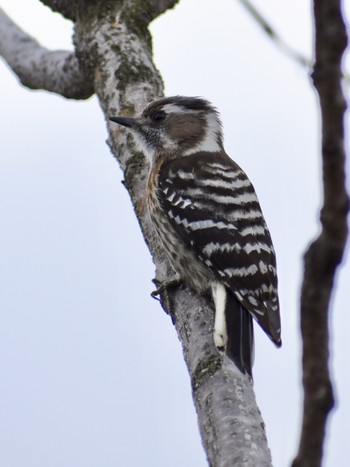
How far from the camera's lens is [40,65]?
6.23 meters

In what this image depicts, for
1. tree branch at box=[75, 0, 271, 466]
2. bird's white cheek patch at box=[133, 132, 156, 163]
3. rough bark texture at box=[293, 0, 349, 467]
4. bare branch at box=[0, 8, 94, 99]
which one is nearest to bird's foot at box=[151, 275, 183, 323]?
tree branch at box=[75, 0, 271, 466]

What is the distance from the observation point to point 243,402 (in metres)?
3.03

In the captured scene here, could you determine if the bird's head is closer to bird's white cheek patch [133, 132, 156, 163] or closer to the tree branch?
bird's white cheek patch [133, 132, 156, 163]

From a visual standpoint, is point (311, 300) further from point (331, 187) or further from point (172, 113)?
point (172, 113)

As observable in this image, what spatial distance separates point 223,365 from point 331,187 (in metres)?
2.13

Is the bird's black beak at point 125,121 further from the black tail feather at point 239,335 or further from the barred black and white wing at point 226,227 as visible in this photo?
the black tail feather at point 239,335

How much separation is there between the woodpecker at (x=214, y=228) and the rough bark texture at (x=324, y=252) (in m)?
2.22

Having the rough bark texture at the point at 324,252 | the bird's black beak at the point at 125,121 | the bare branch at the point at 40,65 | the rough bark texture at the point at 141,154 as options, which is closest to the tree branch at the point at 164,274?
the rough bark texture at the point at 141,154

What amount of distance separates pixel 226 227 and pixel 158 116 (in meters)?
1.23

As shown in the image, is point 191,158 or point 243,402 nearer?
point 243,402

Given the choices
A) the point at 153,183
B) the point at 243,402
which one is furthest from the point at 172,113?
the point at 243,402

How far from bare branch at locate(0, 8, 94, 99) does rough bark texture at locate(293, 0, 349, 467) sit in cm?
460

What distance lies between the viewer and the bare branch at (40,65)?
5969 mm

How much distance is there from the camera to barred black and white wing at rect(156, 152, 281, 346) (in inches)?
172
